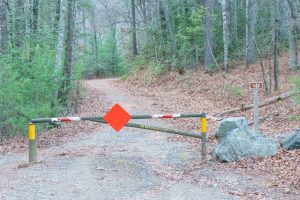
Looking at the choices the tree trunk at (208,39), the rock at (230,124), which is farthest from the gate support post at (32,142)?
the tree trunk at (208,39)

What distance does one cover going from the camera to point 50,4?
28.6 metres

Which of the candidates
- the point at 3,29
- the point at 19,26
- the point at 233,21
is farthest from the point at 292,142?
the point at 233,21

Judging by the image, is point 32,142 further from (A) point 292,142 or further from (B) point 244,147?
(A) point 292,142

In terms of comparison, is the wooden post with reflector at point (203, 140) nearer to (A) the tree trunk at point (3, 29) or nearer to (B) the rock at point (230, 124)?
(B) the rock at point (230, 124)

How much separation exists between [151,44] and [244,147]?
27825 millimetres

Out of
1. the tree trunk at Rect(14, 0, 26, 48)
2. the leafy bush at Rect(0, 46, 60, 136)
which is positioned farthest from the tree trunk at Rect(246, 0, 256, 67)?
the leafy bush at Rect(0, 46, 60, 136)

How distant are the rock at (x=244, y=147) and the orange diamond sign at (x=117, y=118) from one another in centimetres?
229

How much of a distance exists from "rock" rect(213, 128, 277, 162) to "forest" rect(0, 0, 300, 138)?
696cm

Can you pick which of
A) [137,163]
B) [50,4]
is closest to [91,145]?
[137,163]

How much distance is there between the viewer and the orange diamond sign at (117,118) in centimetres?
989

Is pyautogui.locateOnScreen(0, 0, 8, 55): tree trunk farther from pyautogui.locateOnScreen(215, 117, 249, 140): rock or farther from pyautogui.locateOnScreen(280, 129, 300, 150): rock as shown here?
pyautogui.locateOnScreen(280, 129, 300, 150): rock

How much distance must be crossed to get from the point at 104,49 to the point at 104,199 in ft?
149

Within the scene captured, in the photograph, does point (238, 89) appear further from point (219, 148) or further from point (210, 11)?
point (219, 148)

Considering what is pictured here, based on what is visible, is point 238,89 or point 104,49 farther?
point 104,49
